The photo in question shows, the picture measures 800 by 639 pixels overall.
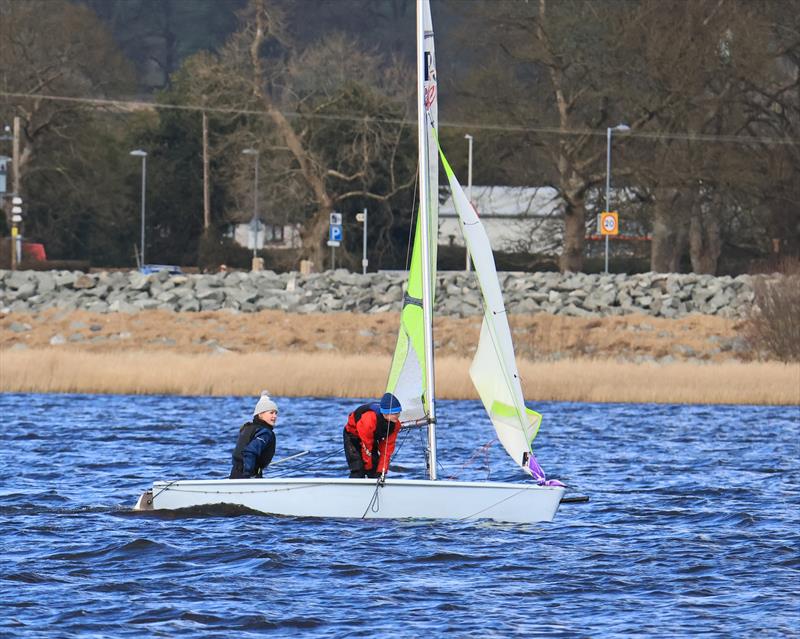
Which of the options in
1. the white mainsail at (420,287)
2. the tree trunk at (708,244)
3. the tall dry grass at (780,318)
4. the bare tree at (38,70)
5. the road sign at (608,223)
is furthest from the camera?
the bare tree at (38,70)

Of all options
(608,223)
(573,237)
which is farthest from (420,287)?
(573,237)

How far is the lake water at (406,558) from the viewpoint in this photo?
14047mm

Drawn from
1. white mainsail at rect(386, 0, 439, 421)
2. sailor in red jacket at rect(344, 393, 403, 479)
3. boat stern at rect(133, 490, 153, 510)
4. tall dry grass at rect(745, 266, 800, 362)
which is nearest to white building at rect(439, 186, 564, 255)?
tall dry grass at rect(745, 266, 800, 362)

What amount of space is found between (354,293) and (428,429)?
4004 cm

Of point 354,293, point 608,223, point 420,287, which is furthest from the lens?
point 608,223

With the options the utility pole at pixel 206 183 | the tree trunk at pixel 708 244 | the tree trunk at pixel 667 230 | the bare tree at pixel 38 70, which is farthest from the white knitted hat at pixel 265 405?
the bare tree at pixel 38 70

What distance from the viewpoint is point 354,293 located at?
58062 mm

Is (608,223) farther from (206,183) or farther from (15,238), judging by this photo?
(206,183)

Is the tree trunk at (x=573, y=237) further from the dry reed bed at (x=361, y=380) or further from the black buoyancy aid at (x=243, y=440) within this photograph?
the black buoyancy aid at (x=243, y=440)

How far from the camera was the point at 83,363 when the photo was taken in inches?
1510

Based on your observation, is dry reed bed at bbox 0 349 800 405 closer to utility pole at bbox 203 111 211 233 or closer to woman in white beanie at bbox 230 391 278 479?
woman in white beanie at bbox 230 391 278 479

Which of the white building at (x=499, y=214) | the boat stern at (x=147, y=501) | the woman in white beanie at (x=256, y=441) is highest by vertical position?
the white building at (x=499, y=214)

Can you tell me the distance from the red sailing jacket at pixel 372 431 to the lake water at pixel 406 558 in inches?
29.2

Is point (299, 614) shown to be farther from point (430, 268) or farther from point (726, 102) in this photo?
point (726, 102)
